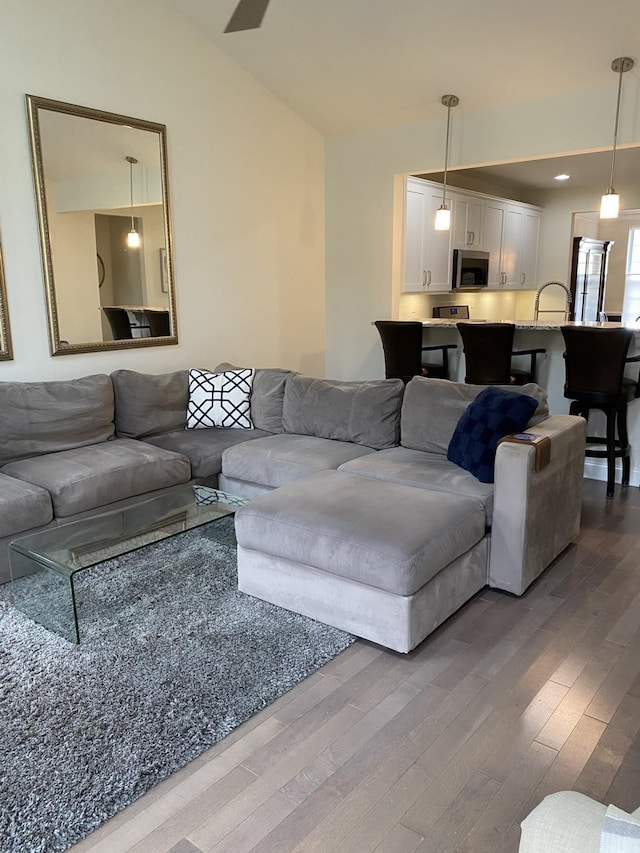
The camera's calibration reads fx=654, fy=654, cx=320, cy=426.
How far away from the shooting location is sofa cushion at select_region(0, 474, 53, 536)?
2.98 meters

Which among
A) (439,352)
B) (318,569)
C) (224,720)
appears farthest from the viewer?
(439,352)

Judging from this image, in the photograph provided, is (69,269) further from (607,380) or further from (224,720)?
(607,380)

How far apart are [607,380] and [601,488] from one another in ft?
2.62

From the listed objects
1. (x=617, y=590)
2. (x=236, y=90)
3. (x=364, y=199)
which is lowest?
(x=617, y=590)

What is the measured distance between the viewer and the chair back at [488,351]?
4.42 meters

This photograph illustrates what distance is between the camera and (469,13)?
3811 mm

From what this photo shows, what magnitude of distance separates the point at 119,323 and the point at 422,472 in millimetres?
2469

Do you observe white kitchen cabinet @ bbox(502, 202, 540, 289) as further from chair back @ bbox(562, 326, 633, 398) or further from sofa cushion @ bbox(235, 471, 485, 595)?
sofa cushion @ bbox(235, 471, 485, 595)

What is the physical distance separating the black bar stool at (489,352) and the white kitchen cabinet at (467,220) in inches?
89.9

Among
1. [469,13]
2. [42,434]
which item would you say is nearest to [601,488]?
[469,13]

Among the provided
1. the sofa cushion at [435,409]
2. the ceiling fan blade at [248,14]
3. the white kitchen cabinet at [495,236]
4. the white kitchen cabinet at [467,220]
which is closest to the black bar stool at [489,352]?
the sofa cushion at [435,409]

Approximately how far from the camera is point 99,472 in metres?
3.37

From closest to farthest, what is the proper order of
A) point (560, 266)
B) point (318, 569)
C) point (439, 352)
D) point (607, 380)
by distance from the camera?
point (318, 569)
point (607, 380)
point (439, 352)
point (560, 266)

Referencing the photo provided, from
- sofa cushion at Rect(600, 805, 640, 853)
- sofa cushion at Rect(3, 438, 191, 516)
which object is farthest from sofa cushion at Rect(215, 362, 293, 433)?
sofa cushion at Rect(600, 805, 640, 853)
